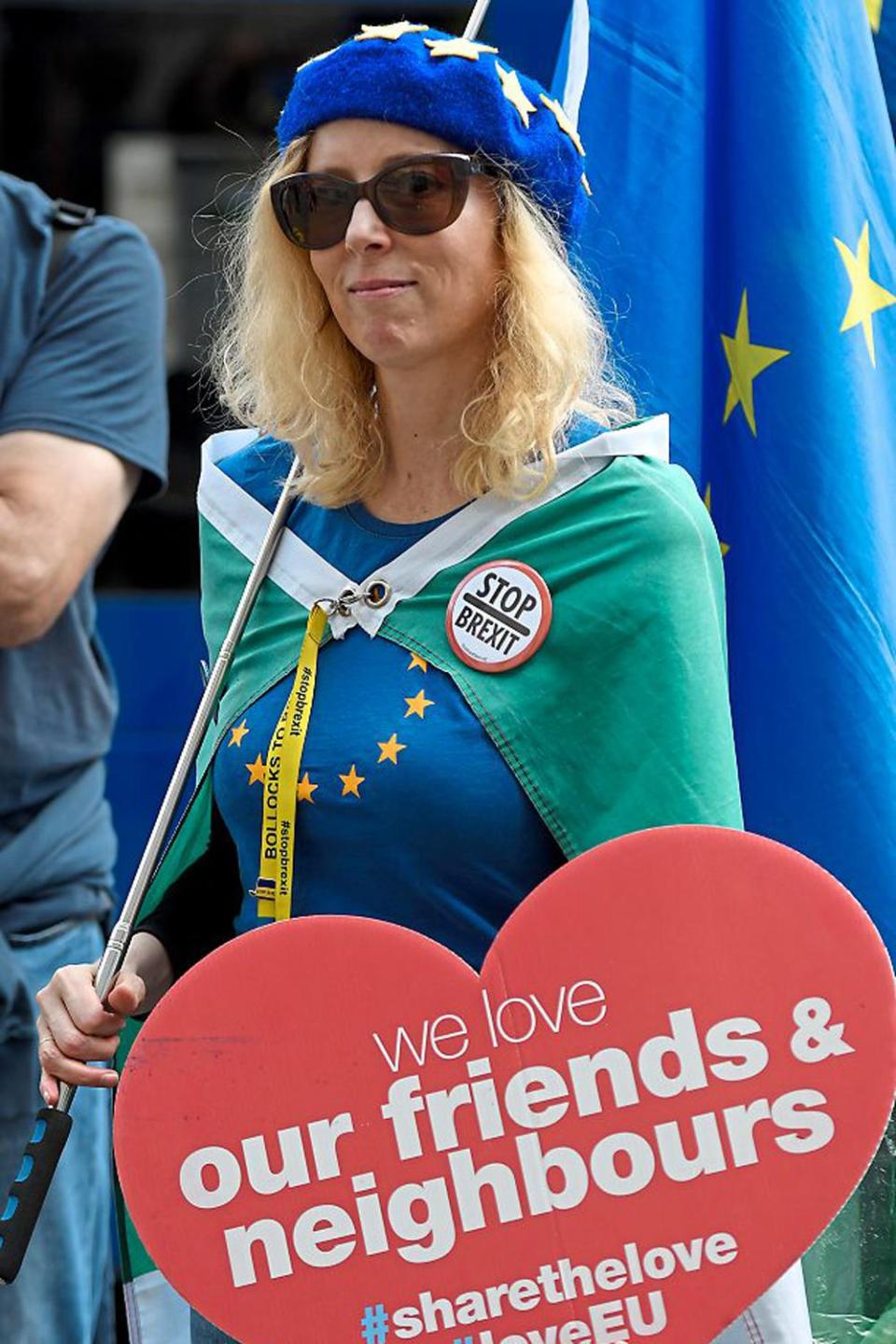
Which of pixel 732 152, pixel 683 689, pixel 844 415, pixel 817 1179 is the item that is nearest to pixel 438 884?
pixel 683 689

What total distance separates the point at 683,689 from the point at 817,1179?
0.50 m

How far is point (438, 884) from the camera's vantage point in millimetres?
2199

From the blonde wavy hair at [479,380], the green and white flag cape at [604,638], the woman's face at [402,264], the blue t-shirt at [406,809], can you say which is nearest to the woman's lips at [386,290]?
the woman's face at [402,264]

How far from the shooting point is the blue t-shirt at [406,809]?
7.16 feet

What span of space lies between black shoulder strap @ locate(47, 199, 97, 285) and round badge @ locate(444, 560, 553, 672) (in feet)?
4.11

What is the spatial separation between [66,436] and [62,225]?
35cm

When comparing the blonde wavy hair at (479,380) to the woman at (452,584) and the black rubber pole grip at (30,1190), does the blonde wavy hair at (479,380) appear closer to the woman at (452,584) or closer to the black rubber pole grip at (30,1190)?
the woman at (452,584)

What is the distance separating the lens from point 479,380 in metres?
2.36

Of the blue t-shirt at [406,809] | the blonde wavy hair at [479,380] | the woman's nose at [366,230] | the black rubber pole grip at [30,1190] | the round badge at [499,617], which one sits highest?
the woman's nose at [366,230]

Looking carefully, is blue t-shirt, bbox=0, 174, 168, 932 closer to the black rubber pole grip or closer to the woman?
the woman

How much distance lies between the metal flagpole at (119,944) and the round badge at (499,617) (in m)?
0.27

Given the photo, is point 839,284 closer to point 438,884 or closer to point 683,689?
point 683,689

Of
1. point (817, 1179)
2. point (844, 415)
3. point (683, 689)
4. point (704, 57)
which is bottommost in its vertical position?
point (817, 1179)

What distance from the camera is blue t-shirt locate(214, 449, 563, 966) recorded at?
Answer: 2.18m
